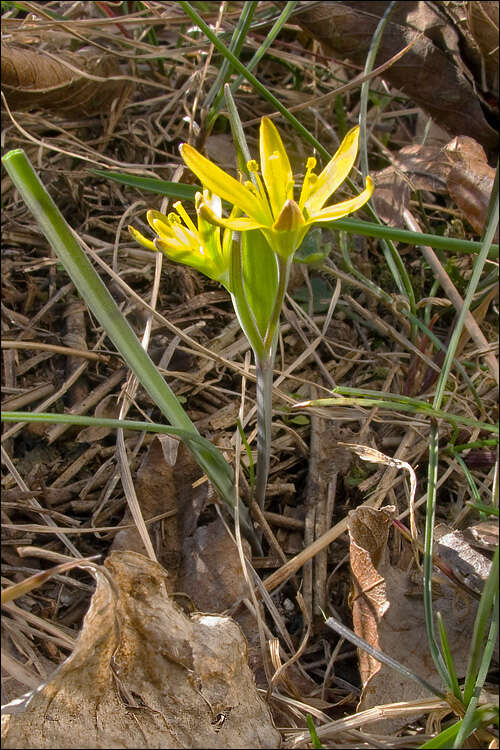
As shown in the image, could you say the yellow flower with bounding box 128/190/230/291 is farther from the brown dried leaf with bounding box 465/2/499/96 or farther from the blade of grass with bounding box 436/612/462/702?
the brown dried leaf with bounding box 465/2/499/96

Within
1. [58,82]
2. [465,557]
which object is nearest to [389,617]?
[465,557]

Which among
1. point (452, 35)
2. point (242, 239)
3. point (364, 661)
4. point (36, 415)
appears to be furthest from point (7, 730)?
point (452, 35)

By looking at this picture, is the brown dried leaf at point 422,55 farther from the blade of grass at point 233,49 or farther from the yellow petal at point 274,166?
the yellow petal at point 274,166

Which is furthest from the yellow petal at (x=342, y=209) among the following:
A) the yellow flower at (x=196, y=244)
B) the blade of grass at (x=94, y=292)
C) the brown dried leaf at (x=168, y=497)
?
the brown dried leaf at (x=168, y=497)

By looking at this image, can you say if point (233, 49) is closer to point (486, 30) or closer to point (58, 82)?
point (58, 82)

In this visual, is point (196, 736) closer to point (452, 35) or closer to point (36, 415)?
point (36, 415)

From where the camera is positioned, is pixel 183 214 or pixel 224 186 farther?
pixel 183 214
